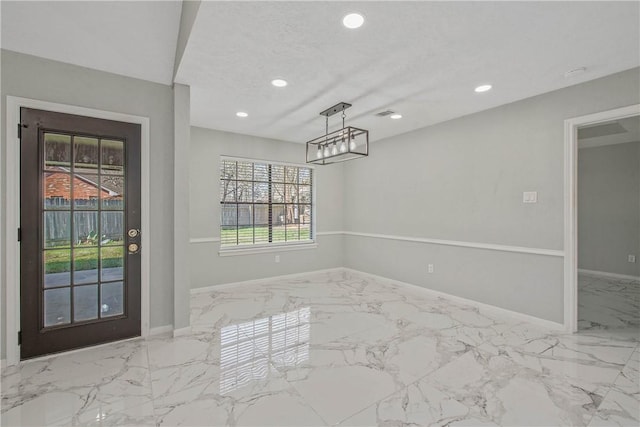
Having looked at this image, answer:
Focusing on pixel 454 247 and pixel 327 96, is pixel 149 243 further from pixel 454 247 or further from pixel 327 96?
pixel 454 247

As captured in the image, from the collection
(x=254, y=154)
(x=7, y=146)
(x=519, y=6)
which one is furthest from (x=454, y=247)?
(x=7, y=146)

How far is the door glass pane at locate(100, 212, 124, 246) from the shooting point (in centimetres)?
281

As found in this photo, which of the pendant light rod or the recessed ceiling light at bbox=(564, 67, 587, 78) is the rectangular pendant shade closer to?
the pendant light rod

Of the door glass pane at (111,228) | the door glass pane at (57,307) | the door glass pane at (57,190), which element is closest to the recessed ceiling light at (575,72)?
the door glass pane at (111,228)

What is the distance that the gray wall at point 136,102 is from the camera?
2471mm

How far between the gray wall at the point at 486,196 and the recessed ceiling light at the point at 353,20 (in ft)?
6.39

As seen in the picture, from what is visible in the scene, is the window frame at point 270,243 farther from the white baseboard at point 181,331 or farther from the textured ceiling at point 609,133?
the textured ceiling at point 609,133

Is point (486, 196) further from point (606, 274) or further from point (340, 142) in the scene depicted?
point (606, 274)

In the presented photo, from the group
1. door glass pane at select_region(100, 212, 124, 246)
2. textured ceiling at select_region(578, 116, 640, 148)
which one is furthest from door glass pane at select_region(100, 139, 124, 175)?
textured ceiling at select_region(578, 116, 640, 148)

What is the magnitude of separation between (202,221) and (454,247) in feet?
12.7

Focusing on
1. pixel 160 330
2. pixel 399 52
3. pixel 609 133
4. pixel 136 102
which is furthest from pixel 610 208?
pixel 136 102

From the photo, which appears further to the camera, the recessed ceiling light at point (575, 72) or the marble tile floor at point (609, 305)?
the marble tile floor at point (609, 305)

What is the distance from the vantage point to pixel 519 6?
1880mm

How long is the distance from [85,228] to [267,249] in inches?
112
